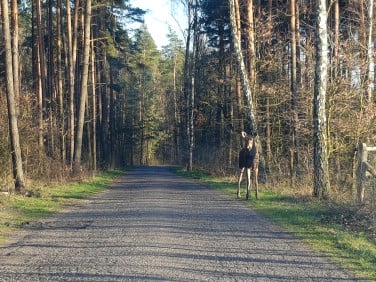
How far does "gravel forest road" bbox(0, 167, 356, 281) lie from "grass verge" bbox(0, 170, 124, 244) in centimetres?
46

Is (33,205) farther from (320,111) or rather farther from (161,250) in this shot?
(320,111)

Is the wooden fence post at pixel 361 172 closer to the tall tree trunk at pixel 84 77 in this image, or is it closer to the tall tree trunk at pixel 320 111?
the tall tree trunk at pixel 320 111

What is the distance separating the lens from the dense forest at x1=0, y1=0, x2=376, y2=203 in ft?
60.7

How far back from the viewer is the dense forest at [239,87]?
18.5 m

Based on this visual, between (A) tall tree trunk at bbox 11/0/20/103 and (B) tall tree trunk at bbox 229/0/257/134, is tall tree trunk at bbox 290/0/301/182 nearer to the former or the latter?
(B) tall tree trunk at bbox 229/0/257/134

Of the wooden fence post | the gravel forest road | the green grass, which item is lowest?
the green grass

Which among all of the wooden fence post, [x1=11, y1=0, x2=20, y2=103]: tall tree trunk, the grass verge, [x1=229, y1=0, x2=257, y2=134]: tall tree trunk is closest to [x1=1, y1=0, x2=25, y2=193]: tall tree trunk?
the grass verge

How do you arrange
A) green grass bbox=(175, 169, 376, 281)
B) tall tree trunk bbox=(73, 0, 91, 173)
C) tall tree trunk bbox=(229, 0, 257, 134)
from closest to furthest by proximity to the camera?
green grass bbox=(175, 169, 376, 281) < tall tree trunk bbox=(229, 0, 257, 134) < tall tree trunk bbox=(73, 0, 91, 173)

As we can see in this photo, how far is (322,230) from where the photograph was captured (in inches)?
395

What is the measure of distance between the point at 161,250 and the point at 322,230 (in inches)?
140

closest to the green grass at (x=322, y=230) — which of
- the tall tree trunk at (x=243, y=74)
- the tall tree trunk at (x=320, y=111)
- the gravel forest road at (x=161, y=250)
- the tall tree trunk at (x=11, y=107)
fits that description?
the gravel forest road at (x=161, y=250)

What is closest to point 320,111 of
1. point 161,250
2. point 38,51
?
point 161,250

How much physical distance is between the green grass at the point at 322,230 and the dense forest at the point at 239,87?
55.3 inches

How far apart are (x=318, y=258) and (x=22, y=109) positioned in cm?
1643
